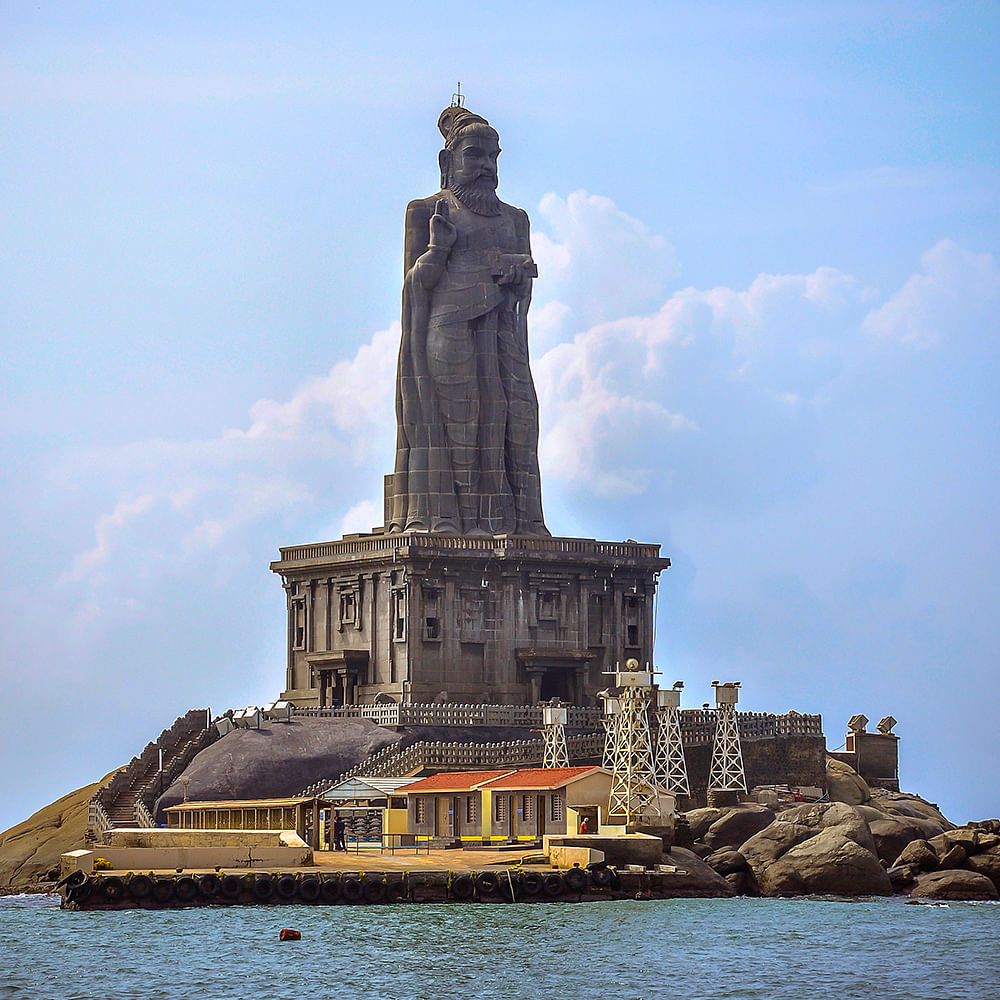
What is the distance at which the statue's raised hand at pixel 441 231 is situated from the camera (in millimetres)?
92562

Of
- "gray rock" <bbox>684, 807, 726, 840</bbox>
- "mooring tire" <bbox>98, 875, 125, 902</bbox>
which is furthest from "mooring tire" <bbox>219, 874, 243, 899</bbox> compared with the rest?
"gray rock" <bbox>684, 807, 726, 840</bbox>

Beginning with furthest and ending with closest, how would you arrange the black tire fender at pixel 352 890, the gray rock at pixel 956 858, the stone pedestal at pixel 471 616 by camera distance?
the stone pedestal at pixel 471 616, the gray rock at pixel 956 858, the black tire fender at pixel 352 890

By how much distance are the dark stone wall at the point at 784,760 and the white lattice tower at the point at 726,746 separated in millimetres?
902

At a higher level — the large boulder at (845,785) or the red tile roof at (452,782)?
the large boulder at (845,785)

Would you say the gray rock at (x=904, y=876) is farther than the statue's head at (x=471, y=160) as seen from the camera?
No

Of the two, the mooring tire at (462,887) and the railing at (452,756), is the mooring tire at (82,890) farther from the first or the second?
the railing at (452,756)

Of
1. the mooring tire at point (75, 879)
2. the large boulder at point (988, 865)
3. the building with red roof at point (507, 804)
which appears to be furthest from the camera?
the building with red roof at point (507, 804)

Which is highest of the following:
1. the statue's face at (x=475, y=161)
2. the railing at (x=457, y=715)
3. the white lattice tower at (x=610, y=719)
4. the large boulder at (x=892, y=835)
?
the statue's face at (x=475, y=161)

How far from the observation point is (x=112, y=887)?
64.2 metres

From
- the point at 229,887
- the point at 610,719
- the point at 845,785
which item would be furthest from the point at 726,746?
the point at 229,887

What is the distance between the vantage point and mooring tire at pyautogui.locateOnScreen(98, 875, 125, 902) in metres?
64.1

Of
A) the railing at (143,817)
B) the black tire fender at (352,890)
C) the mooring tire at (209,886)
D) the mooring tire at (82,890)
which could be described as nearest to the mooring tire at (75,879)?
the mooring tire at (82,890)

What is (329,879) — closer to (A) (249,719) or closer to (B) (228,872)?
(B) (228,872)

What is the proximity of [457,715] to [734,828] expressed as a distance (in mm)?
13906
